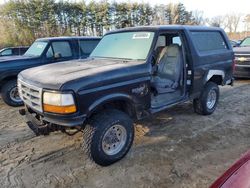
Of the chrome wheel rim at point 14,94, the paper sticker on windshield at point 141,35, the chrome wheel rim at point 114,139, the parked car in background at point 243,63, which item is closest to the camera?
the chrome wheel rim at point 114,139

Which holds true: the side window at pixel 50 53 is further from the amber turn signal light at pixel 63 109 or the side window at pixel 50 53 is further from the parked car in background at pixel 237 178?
the parked car in background at pixel 237 178

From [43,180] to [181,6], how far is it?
30060 millimetres

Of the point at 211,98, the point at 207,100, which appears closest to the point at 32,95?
the point at 207,100

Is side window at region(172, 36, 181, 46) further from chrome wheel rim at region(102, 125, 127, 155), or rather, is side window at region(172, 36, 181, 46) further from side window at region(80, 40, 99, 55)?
side window at region(80, 40, 99, 55)

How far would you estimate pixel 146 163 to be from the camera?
3721 millimetres

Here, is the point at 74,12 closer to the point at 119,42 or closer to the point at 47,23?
the point at 47,23

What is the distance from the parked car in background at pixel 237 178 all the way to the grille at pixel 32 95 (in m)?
2.50

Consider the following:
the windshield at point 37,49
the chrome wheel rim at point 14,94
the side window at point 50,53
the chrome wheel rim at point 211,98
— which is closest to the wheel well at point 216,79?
the chrome wheel rim at point 211,98

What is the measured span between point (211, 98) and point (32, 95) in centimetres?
394

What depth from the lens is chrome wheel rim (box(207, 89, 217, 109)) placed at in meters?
5.68

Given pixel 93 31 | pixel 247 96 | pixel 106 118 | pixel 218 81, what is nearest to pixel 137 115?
pixel 106 118

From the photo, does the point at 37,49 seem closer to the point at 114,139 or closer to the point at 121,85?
the point at 121,85

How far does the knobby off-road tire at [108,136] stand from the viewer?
3438mm

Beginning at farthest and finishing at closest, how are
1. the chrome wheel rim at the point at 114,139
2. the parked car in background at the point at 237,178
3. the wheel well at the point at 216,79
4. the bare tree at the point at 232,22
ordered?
1. the bare tree at the point at 232,22
2. the wheel well at the point at 216,79
3. the chrome wheel rim at the point at 114,139
4. the parked car in background at the point at 237,178
